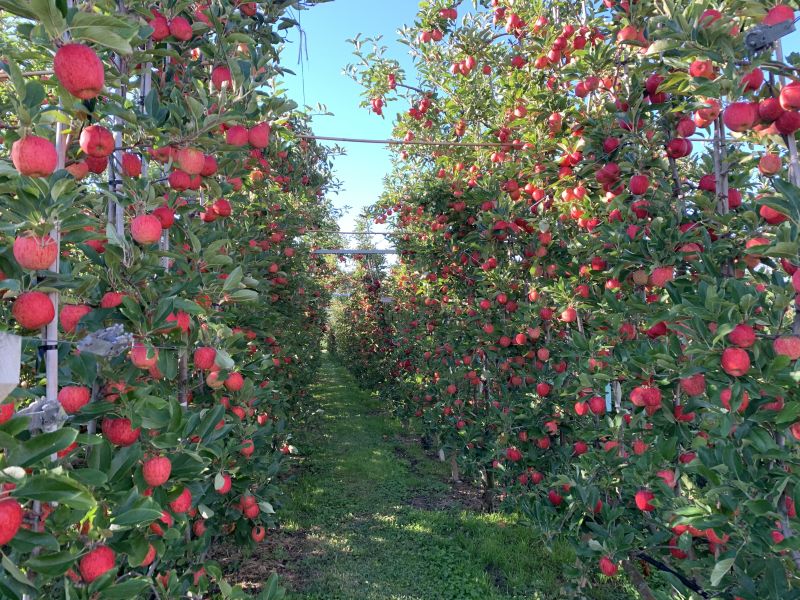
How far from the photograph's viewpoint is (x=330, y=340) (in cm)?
2308

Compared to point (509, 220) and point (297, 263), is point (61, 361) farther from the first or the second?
point (297, 263)

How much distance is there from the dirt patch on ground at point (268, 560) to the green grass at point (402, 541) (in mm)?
51

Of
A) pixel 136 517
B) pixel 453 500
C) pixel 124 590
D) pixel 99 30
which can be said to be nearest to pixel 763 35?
pixel 99 30

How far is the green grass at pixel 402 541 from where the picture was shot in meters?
3.93

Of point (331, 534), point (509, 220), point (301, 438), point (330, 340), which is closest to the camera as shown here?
point (509, 220)

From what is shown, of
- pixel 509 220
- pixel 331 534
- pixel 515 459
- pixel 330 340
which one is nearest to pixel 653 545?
pixel 515 459

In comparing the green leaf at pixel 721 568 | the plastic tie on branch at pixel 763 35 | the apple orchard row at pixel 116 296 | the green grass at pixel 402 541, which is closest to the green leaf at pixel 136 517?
the apple orchard row at pixel 116 296

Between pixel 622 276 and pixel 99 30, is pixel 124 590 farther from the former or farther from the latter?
pixel 622 276

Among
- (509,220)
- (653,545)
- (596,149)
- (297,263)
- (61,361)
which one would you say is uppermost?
(596,149)

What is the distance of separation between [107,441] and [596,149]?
10.5ft

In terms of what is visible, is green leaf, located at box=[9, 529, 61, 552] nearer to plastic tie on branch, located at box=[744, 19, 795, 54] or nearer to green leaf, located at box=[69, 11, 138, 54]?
green leaf, located at box=[69, 11, 138, 54]

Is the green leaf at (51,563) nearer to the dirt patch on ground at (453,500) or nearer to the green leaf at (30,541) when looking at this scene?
the green leaf at (30,541)

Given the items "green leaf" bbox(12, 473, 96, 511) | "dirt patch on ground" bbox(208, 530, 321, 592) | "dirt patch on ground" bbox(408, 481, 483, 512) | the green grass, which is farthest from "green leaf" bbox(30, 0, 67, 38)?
"dirt patch on ground" bbox(408, 481, 483, 512)

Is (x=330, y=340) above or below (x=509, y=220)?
below
